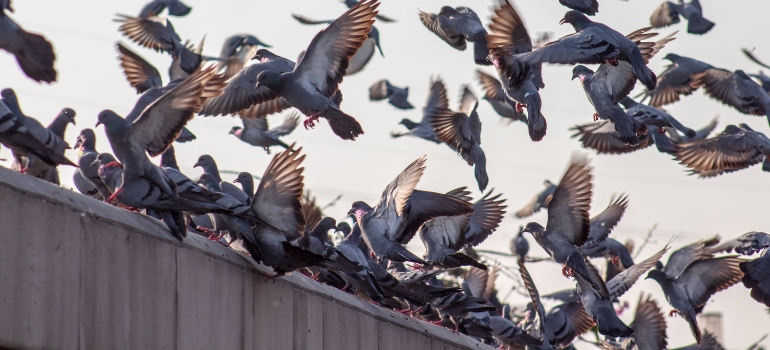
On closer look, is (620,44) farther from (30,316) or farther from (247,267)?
(30,316)

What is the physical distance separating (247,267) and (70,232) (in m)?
2.43

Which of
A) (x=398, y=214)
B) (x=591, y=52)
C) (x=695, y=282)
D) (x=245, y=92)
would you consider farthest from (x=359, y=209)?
(x=695, y=282)

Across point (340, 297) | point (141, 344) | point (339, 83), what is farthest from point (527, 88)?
point (141, 344)

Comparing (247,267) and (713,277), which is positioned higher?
A: (713,277)

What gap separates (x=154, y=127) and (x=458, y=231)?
6.49 metres

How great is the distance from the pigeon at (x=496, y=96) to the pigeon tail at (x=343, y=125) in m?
6.21

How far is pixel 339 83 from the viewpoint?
11367mm

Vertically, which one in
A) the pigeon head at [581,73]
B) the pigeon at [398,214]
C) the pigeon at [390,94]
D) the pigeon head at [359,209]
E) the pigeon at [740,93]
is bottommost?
the pigeon at [398,214]

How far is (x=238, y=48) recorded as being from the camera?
19.7 m

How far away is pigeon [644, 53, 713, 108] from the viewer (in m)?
16.6

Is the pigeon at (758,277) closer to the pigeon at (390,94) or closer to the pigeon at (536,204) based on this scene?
the pigeon at (390,94)

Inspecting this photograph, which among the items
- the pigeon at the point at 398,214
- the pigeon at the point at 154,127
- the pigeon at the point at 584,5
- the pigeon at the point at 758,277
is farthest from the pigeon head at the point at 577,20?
the pigeon at the point at 154,127

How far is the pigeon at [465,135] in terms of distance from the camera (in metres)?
15.0

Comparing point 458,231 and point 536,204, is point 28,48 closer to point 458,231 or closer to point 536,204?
point 458,231
